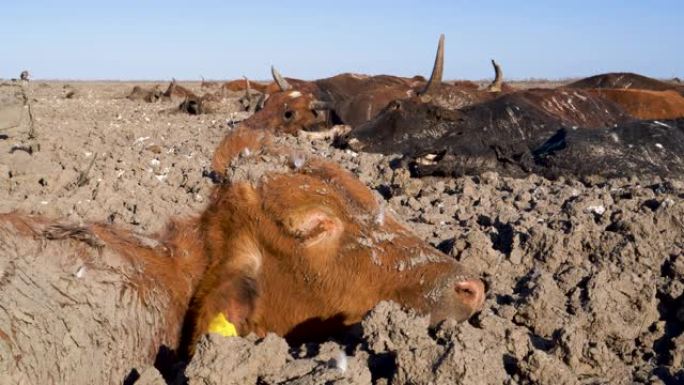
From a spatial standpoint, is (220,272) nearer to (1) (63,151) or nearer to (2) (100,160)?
(2) (100,160)

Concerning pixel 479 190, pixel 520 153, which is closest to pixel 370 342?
pixel 479 190

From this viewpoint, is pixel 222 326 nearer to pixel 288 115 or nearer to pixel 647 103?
A: pixel 288 115

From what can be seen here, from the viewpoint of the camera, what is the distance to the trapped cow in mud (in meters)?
8.46

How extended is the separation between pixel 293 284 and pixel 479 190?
12.9 feet

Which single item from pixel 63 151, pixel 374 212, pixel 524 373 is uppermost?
pixel 374 212

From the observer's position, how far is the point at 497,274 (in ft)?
14.5

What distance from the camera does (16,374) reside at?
2.66 m

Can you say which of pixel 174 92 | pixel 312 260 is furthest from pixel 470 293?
pixel 174 92

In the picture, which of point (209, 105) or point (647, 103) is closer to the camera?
point (647, 103)

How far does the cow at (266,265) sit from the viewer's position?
10.7 feet

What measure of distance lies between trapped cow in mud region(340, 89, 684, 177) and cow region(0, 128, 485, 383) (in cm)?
482

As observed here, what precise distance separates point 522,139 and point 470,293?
257 inches

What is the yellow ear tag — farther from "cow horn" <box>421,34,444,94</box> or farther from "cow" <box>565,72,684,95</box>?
"cow" <box>565,72,684,95</box>

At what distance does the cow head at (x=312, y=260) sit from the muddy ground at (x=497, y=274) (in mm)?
216
